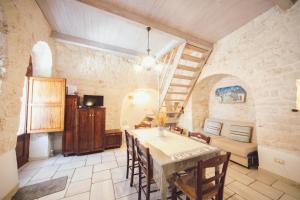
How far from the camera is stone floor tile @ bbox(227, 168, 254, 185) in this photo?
→ 2.14 m

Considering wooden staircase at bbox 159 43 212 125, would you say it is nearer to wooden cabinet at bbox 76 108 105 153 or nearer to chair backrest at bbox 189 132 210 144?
chair backrest at bbox 189 132 210 144

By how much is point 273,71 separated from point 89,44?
14.3ft

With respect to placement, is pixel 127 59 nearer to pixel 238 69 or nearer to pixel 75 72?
pixel 75 72

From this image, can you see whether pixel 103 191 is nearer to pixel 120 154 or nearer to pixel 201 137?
pixel 120 154

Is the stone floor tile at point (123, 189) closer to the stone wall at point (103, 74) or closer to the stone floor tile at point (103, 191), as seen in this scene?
the stone floor tile at point (103, 191)

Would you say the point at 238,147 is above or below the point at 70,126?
below

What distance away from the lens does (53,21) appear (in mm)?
2676

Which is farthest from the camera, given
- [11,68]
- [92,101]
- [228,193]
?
[92,101]

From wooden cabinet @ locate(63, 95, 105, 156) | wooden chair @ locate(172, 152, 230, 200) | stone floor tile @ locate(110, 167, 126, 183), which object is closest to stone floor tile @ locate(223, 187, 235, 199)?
wooden chair @ locate(172, 152, 230, 200)

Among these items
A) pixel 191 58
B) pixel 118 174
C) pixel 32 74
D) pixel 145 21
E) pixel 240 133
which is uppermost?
pixel 145 21

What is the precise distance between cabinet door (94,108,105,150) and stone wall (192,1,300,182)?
143 inches

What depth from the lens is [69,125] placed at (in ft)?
10.2

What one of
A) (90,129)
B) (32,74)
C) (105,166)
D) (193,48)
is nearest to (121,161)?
(105,166)

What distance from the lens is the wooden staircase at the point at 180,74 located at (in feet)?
11.0
